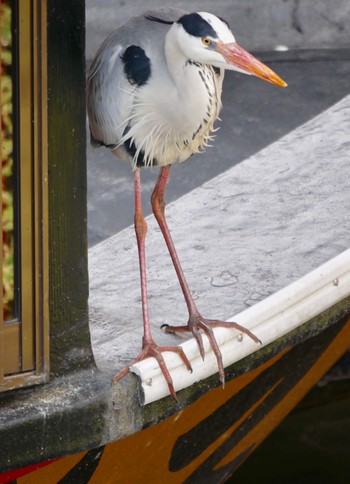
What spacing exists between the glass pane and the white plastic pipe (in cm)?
41

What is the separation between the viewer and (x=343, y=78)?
5.50 metres

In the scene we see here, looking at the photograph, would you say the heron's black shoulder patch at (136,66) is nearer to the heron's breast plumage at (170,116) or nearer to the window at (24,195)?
the heron's breast plumage at (170,116)

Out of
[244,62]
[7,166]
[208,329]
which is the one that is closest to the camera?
[7,166]

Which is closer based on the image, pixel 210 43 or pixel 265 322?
pixel 210 43

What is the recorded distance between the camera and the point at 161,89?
2750 mm

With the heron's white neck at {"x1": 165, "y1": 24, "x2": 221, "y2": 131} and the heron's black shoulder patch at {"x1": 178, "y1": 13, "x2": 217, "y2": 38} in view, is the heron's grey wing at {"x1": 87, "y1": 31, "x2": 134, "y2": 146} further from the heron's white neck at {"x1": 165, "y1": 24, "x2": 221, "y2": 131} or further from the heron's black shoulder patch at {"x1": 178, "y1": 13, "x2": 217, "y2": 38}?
the heron's black shoulder patch at {"x1": 178, "y1": 13, "x2": 217, "y2": 38}

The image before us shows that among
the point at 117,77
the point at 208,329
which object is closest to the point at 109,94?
the point at 117,77

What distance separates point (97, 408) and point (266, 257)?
120 cm

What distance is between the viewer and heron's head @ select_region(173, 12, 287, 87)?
2.58m

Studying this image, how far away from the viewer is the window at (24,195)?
232cm

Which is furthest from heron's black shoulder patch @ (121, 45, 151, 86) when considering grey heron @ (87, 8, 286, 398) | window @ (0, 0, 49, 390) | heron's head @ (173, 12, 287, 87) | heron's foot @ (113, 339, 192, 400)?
heron's foot @ (113, 339, 192, 400)

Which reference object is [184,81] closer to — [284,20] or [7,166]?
[7,166]

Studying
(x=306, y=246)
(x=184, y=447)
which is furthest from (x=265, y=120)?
(x=184, y=447)

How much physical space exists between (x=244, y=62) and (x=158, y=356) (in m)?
0.73
